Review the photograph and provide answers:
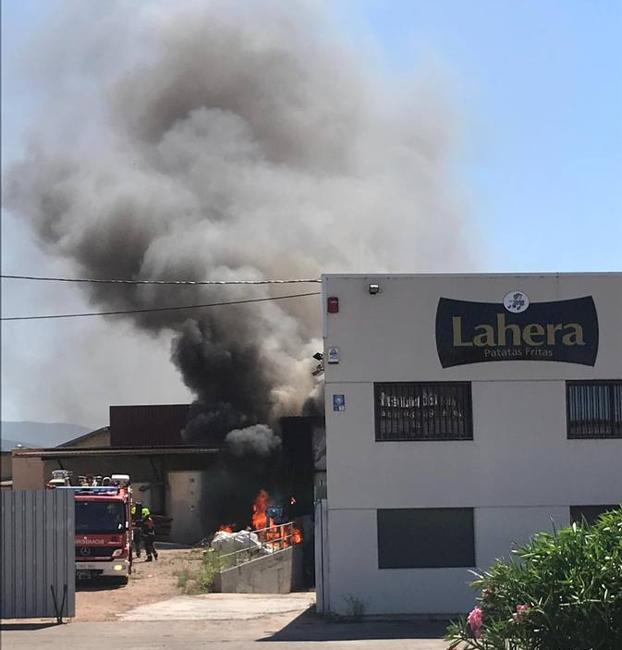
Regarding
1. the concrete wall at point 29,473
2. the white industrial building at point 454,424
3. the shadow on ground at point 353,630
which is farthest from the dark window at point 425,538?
the concrete wall at point 29,473

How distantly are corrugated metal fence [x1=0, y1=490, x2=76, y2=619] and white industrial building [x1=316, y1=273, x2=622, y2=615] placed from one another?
390 cm

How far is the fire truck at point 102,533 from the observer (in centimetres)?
2009

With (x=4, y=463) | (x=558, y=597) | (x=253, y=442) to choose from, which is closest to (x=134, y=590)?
(x=4, y=463)

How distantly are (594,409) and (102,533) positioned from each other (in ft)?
35.7

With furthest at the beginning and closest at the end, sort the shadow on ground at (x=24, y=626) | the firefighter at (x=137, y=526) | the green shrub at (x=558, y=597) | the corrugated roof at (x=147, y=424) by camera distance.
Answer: the corrugated roof at (x=147, y=424) < the firefighter at (x=137, y=526) < the shadow on ground at (x=24, y=626) < the green shrub at (x=558, y=597)

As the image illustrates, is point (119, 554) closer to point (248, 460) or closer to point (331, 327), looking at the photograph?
point (331, 327)

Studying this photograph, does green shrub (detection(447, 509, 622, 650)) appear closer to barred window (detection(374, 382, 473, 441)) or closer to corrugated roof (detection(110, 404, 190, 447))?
barred window (detection(374, 382, 473, 441))

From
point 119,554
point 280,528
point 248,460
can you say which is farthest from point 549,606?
point 248,460

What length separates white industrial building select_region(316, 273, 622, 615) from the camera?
14.8 metres

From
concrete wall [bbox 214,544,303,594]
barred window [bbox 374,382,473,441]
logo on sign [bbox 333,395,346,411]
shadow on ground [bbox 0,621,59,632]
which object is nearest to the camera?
shadow on ground [bbox 0,621,59,632]

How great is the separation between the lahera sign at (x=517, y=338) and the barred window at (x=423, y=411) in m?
0.53

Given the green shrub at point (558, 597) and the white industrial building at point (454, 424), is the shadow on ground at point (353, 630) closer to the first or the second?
the white industrial building at point (454, 424)

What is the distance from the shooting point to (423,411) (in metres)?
15.0

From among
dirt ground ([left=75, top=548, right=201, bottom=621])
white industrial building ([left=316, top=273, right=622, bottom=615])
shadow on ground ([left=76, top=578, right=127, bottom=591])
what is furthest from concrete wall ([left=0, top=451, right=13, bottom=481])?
white industrial building ([left=316, top=273, right=622, bottom=615])
